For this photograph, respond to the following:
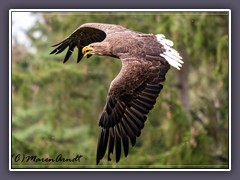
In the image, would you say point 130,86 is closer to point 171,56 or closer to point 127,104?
point 127,104

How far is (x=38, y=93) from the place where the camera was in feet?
44.7

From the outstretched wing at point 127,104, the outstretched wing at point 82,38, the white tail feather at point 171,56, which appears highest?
the outstretched wing at point 82,38

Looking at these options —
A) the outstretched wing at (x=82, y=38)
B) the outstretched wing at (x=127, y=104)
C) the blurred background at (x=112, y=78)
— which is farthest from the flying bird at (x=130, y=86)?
the blurred background at (x=112, y=78)

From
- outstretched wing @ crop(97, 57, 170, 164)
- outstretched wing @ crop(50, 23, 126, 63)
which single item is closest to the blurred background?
outstretched wing @ crop(50, 23, 126, 63)

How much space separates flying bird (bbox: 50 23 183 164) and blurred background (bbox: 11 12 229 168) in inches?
95.0

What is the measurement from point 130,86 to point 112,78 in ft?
15.9

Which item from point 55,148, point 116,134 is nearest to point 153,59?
point 116,134

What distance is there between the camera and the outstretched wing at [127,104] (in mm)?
7668

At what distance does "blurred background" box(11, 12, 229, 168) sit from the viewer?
1134 centimetres

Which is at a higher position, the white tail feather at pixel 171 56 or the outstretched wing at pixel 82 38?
the outstretched wing at pixel 82 38

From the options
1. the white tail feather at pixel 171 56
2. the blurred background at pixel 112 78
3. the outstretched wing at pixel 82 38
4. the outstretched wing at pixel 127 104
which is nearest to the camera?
the outstretched wing at pixel 127 104

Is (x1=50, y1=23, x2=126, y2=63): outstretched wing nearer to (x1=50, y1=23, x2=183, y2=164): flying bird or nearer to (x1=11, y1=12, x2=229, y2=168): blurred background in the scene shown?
(x1=50, y1=23, x2=183, y2=164): flying bird

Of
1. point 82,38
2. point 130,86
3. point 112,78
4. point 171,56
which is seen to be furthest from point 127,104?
point 112,78

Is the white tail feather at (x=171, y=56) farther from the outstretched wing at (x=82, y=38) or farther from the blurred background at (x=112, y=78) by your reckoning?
the blurred background at (x=112, y=78)
